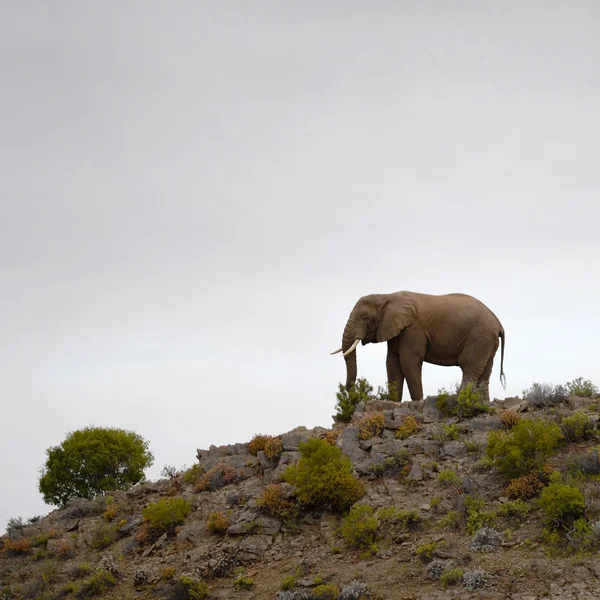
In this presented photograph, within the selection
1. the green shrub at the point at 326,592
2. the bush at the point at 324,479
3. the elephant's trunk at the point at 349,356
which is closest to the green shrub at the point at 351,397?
the elephant's trunk at the point at 349,356

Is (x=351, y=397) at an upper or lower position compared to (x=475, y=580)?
upper

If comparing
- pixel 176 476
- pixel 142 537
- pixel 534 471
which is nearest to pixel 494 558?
pixel 534 471

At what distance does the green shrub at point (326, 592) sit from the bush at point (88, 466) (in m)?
17.8

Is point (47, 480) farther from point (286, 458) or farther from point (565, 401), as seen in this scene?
point (565, 401)

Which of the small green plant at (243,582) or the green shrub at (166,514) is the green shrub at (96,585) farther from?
the small green plant at (243,582)

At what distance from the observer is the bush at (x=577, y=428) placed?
24.0 m

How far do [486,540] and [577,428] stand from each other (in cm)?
573

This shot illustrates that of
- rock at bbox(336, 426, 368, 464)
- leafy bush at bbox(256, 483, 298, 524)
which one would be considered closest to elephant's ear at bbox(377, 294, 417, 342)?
rock at bbox(336, 426, 368, 464)

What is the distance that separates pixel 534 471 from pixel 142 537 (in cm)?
1251

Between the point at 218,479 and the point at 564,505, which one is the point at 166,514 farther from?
the point at 564,505

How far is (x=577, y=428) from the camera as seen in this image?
78.7 feet

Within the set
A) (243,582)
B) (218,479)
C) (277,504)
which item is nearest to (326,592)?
(243,582)

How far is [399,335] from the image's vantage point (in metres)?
30.4

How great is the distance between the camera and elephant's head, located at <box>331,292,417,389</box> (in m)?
30.3
